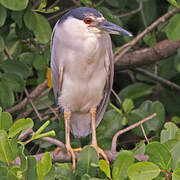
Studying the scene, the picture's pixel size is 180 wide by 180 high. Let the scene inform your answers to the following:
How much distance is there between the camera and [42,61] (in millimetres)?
2541

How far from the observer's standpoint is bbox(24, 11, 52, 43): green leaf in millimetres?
2334

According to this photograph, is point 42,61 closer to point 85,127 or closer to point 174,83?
point 85,127

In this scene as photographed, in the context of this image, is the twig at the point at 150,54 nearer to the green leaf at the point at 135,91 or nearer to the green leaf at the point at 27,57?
the green leaf at the point at 135,91

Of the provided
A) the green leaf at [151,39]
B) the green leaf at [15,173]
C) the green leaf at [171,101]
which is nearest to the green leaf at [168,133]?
the green leaf at [15,173]

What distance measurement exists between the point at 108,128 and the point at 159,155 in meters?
0.88

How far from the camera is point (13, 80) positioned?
7.84 feet

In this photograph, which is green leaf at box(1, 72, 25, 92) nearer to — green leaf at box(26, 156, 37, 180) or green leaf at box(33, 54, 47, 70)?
green leaf at box(33, 54, 47, 70)

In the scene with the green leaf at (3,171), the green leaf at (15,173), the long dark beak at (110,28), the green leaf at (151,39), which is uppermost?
the long dark beak at (110,28)

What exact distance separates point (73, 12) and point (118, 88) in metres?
1.53

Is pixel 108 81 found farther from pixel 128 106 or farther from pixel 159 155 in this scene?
pixel 159 155

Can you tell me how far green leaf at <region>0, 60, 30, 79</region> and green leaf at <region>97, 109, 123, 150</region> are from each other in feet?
1.77

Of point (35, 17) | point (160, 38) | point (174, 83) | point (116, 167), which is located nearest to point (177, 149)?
point (116, 167)

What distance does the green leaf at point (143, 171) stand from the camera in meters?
1.43

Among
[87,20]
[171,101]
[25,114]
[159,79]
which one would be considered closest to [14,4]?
[87,20]
